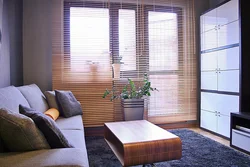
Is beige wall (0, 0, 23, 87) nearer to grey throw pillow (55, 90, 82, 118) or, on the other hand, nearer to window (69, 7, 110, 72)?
grey throw pillow (55, 90, 82, 118)

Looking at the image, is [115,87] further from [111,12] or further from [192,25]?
[192,25]

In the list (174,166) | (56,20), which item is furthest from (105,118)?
(56,20)

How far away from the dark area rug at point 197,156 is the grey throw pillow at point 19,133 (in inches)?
42.6

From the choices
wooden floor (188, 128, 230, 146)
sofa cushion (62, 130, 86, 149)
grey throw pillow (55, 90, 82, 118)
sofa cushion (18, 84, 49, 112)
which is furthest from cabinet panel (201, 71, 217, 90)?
sofa cushion (18, 84, 49, 112)

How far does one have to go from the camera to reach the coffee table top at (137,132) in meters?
1.75

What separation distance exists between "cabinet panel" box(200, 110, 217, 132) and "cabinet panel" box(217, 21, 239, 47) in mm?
1157

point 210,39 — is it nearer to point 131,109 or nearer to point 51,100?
point 131,109

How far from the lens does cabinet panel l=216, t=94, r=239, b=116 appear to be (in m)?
2.80

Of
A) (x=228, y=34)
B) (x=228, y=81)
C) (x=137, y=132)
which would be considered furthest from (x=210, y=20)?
(x=137, y=132)

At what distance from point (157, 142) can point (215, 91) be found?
6.45ft

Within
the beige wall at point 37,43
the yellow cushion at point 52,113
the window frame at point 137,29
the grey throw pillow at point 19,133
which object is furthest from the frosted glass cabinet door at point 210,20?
the grey throw pillow at point 19,133

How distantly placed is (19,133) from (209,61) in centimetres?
310

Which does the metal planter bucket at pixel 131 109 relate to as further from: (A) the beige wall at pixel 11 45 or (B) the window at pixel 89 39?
(A) the beige wall at pixel 11 45

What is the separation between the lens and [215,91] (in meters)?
3.21
